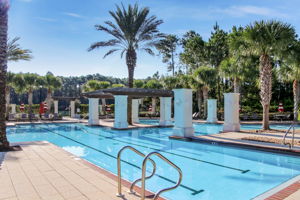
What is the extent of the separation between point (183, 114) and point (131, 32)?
9.25 meters

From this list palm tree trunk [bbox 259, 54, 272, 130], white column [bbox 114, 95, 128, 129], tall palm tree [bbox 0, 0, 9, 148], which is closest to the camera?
tall palm tree [bbox 0, 0, 9, 148]

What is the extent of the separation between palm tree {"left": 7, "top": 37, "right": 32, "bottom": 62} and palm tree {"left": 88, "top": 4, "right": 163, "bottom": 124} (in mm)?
5993

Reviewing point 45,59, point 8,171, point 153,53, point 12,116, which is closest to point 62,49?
point 45,59

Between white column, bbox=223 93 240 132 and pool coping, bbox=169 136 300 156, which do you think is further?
white column, bbox=223 93 240 132

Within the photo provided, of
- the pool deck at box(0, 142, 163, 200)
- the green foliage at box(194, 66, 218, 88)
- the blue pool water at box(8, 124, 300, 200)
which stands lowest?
the blue pool water at box(8, 124, 300, 200)

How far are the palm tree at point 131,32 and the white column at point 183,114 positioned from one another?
7.92 metres

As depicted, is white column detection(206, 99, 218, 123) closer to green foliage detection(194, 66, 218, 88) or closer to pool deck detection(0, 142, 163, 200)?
green foliage detection(194, 66, 218, 88)

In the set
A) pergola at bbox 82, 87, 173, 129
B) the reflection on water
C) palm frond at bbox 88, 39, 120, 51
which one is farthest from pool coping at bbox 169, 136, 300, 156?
palm frond at bbox 88, 39, 120, 51

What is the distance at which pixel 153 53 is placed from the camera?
20.5 metres

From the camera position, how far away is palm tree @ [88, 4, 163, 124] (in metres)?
19.4

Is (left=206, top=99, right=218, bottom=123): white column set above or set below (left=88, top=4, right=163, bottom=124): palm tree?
below

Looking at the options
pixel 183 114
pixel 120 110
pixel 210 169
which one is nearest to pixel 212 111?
pixel 120 110

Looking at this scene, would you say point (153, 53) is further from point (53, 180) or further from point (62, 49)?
point (53, 180)

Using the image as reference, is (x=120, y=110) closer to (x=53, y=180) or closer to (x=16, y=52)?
(x=16, y=52)
